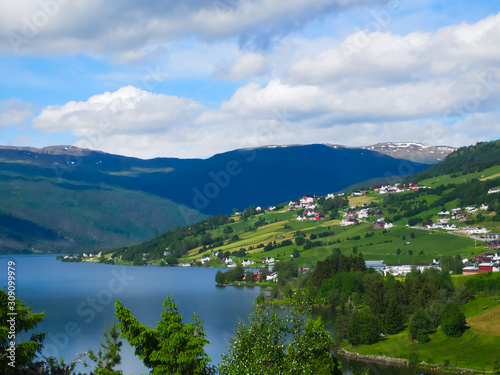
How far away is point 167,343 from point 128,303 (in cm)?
7446

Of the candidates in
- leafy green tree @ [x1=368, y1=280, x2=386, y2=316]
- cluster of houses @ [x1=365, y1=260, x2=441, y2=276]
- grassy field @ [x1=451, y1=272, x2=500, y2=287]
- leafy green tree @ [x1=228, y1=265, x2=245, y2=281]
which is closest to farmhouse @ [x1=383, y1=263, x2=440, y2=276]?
cluster of houses @ [x1=365, y1=260, x2=441, y2=276]

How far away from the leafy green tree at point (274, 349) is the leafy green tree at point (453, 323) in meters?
38.2

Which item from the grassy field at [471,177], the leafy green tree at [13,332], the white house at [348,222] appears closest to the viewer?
the leafy green tree at [13,332]

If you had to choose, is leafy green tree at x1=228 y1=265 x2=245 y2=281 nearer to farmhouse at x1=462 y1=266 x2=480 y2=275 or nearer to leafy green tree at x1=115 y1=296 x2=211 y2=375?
farmhouse at x1=462 y1=266 x2=480 y2=275

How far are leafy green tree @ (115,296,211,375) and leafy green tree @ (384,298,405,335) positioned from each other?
160 feet

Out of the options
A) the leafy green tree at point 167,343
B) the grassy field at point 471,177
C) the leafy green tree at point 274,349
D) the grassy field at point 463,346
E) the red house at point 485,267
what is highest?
the grassy field at point 471,177

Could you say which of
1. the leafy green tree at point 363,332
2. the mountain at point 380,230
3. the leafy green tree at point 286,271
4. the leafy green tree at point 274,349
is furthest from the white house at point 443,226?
the leafy green tree at point 274,349

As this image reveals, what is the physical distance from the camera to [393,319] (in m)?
63.3

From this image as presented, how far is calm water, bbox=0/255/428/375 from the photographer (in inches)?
2226

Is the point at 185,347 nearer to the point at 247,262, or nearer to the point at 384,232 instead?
the point at 247,262

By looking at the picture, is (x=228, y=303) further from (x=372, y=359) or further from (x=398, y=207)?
(x=398, y=207)

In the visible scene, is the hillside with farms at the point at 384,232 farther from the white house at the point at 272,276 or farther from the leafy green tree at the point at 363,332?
the leafy green tree at the point at 363,332

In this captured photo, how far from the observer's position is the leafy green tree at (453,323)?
55844 millimetres

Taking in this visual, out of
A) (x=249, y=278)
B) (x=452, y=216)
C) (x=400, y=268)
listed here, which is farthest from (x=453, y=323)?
(x=452, y=216)
